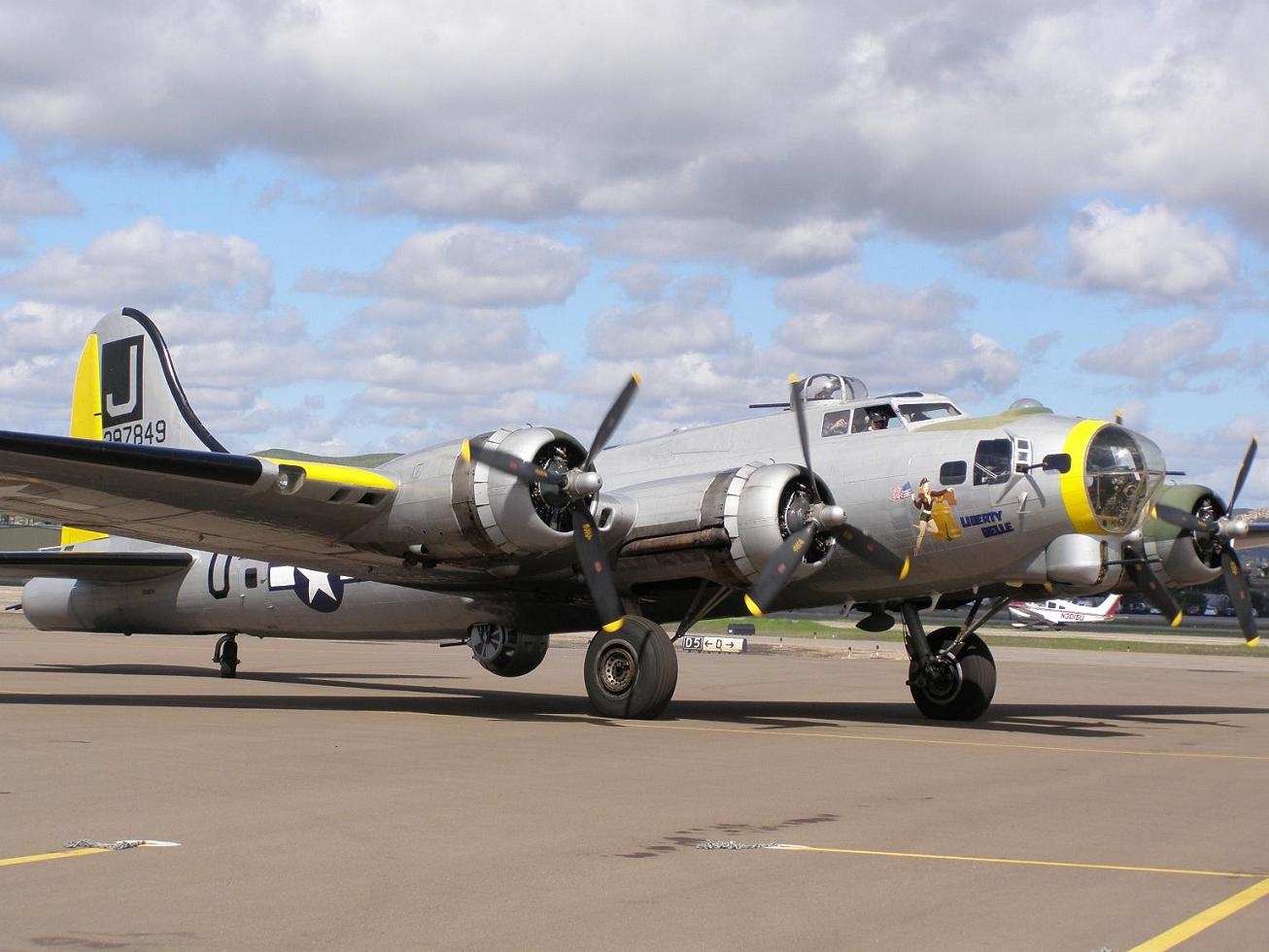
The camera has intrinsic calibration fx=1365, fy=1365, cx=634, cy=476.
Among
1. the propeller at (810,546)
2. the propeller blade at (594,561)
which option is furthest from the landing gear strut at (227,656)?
the propeller at (810,546)

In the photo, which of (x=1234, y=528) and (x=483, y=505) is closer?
→ (x=483, y=505)

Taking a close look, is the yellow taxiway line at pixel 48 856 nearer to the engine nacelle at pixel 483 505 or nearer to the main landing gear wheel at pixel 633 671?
the engine nacelle at pixel 483 505

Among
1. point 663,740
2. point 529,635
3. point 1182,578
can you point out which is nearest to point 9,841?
point 663,740

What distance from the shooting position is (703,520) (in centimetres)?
1561

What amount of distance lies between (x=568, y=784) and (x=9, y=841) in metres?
3.96

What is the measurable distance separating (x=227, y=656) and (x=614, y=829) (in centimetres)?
1721

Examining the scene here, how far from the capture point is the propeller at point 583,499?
50.1 feet

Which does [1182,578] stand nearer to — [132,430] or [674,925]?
[674,925]

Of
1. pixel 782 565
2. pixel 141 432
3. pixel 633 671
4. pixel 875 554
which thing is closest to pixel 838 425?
pixel 875 554

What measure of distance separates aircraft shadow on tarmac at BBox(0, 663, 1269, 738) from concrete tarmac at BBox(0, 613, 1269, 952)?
0.54 ft

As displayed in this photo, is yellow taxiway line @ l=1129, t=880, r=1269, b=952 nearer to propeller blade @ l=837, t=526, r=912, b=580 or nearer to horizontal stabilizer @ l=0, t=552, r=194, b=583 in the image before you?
propeller blade @ l=837, t=526, r=912, b=580

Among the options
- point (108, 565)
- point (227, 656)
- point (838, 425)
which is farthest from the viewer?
point (227, 656)

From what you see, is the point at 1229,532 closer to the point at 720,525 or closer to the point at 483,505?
the point at 720,525

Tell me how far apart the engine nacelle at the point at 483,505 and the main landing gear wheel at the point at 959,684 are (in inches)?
203
